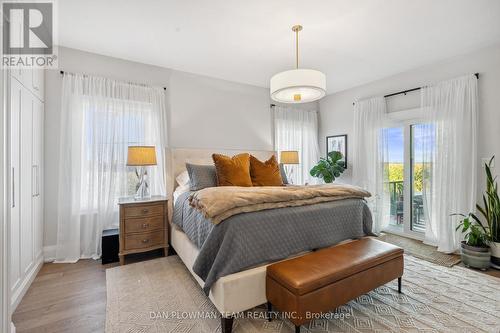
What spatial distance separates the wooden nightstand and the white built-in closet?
→ 81 centimetres

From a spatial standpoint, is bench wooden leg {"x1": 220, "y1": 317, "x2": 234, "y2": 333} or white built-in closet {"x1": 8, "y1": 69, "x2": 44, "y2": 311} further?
white built-in closet {"x1": 8, "y1": 69, "x2": 44, "y2": 311}

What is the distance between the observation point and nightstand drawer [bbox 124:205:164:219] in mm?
2754

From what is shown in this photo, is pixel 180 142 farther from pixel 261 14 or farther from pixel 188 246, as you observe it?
pixel 261 14

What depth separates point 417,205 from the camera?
3773 millimetres

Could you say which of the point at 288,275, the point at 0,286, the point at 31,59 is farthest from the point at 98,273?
the point at 31,59

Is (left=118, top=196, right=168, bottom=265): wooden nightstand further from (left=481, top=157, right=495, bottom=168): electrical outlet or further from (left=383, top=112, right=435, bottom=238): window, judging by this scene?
(left=481, top=157, right=495, bottom=168): electrical outlet

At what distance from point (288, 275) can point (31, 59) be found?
333cm

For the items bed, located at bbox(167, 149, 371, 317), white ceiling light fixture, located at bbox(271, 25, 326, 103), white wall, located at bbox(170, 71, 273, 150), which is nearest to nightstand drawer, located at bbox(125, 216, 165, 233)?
bed, located at bbox(167, 149, 371, 317)

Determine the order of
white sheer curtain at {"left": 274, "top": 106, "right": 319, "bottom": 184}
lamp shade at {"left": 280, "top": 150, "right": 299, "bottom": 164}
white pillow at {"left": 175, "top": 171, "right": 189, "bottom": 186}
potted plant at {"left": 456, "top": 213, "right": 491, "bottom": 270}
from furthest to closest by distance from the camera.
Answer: white sheer curtain at {"left": 274, "top": 106, "right": 319, "bottom": 184} < lamp shade at {"left": 280, "top": 150, "right": 299, "bottom": 164} < white pillow at {"left": 175, "top": 171, "right": 189, "bottom": 186} < potted plant at {"left": 456, "top": 213, "right": 491, "bottom": 270}

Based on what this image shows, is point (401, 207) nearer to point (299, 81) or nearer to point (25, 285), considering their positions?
point (299, 81)

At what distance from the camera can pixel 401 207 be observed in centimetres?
398

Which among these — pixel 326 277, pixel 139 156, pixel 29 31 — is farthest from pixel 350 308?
pixel 29 31

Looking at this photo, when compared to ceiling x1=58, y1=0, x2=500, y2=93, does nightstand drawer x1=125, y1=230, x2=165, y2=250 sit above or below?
below

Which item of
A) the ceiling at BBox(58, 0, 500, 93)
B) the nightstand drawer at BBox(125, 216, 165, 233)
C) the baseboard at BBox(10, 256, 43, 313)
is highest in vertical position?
the ceiling at BBox(58, 0, 500, 93)
